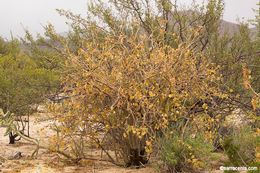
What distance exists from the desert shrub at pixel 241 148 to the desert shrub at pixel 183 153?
14.1 inches

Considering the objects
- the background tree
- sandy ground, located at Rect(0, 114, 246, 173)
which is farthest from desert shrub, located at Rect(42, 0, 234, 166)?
the background tree

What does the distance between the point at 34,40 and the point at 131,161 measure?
6.01m

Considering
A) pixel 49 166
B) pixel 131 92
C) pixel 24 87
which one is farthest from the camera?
pixel 24 87

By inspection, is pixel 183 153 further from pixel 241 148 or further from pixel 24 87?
pixel 24 87

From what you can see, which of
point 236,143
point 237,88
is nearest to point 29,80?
point 237,88

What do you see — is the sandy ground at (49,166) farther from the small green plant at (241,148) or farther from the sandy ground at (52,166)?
the small green plant at (241,148)

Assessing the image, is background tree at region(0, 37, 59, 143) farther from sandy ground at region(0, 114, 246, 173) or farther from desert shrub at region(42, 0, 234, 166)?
desert shrub at region(42, 0, 234, 166)

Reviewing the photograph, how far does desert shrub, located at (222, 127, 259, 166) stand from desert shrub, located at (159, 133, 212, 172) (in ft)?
1.18

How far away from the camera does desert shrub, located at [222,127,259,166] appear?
593 centimetres

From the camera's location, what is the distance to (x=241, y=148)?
6461 millimetres

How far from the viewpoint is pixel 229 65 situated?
8922 mm

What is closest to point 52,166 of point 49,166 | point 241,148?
point 49,166

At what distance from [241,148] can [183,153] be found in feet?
2.84

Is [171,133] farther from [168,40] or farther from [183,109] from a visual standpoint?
[168,40]
